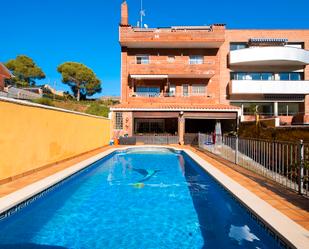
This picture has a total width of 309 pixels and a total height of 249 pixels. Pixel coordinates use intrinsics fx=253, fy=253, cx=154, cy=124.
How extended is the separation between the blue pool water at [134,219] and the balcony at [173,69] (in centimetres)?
1992

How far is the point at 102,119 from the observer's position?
2247cm

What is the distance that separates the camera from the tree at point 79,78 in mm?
61263

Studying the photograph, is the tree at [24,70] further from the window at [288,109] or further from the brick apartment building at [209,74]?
the window at [288,109]

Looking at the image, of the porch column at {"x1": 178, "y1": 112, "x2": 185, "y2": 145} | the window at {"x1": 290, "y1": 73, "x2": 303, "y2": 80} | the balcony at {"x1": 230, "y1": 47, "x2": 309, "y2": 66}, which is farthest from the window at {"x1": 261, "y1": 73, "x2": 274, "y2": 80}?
the porch column at {"x1": 178, "y1": 112, "x2": 185, "y2": 145}

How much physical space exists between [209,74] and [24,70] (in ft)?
170

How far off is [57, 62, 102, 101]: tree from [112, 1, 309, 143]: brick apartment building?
112 feet

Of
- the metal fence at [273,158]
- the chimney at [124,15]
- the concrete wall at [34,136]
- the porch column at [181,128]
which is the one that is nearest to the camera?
the metal fence at [273,158]

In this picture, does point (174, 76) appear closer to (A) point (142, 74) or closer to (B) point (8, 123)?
(A) point (142, 74)

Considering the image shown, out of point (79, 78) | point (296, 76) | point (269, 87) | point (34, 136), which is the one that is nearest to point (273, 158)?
point (34, 136)

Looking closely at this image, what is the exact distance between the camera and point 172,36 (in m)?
28.3

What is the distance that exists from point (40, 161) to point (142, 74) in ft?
63.2

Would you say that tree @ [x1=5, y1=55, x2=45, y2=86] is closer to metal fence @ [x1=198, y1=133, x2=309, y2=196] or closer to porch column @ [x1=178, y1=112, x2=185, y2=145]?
porch column @ [x1=178, y1=112, x2=185, y2=145]

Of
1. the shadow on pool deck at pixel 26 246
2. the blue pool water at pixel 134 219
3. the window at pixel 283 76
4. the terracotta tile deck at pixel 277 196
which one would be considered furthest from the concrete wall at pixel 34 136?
the window at pixel 283 76

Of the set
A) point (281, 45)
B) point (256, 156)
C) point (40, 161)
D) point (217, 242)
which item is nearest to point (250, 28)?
point (281, 45)
